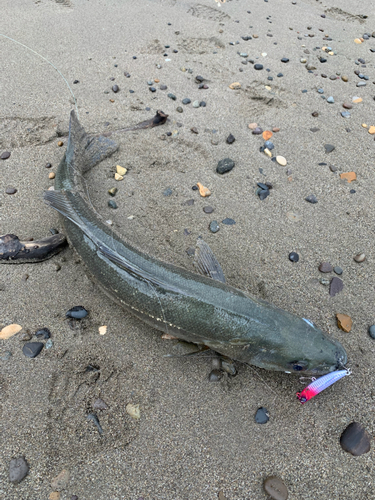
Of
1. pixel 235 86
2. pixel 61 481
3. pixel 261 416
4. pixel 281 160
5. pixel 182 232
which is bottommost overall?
pixel 61 481

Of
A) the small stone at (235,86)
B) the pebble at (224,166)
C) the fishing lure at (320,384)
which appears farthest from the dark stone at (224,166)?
the fishing lure at (320,384)

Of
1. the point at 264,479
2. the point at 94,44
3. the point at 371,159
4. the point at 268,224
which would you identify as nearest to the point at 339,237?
the point at 268,224

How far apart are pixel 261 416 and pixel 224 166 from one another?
266cm

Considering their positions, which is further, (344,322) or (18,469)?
(344,322)

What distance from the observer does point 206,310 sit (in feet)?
7.77

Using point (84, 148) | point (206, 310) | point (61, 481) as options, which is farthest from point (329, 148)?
point (61, 481)

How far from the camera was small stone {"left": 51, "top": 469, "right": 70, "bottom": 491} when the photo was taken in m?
2.05

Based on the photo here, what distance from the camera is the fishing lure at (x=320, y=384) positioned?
230cm

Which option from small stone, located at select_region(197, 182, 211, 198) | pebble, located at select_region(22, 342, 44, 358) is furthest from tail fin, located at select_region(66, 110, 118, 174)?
pebble, located at select_region(22, 342, 44, 358)

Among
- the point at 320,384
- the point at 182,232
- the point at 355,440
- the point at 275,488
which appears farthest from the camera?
the point at 182,232

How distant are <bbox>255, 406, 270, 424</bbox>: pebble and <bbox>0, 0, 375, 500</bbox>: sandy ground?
0.04 meters

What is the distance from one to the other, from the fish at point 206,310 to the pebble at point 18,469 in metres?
1.23

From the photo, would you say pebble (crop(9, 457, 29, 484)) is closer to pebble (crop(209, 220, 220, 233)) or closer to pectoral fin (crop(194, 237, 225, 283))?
pectoral fin (crop(194, 237, 225, 283))

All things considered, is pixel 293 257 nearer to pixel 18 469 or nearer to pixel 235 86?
pixel 18 469
